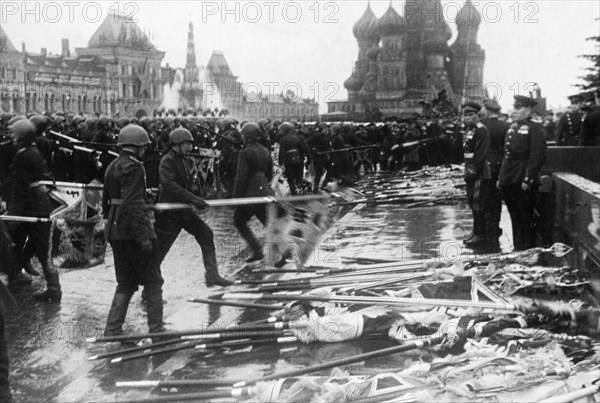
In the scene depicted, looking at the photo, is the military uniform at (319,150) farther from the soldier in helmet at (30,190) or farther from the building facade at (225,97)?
the building facade at (225,97)

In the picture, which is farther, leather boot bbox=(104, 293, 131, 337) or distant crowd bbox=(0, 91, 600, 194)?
distant crowd bbox=(0, 91, 600, 194)

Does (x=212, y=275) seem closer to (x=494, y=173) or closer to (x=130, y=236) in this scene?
(x=130, y=236)

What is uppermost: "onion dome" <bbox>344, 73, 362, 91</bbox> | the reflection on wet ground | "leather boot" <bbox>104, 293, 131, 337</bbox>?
"onion dome" <bbox>344, 73, 362, 91</bbox>

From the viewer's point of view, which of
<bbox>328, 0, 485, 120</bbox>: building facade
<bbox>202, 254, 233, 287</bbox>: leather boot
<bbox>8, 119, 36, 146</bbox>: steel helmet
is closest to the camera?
<bbox>8, 119, 36, 146</bbox>: steel helmet

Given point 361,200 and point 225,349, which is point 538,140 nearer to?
point 225,349

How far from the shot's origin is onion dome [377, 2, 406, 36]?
7850 cm

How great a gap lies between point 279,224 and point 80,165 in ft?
31.7

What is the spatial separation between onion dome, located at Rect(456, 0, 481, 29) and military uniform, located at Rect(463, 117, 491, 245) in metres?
70.2

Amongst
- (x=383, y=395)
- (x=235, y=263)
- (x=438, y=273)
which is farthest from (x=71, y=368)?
(x=235, y=263)

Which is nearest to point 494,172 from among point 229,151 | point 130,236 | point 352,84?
point 130,236

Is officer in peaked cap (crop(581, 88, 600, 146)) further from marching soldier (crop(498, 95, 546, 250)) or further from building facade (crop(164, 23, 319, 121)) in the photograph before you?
building facade (crop(164, 23, 319, 121))

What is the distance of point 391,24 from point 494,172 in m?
69.1

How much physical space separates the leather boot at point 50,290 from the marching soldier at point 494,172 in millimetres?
5550

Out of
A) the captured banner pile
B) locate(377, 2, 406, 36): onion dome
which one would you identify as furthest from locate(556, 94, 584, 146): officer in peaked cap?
locate(377, 2, 406, 36): onion dome
